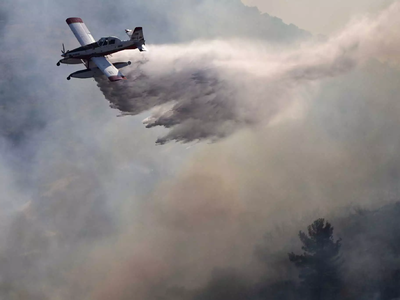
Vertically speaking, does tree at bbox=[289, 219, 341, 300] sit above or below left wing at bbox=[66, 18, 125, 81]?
below

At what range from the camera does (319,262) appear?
5825 cm

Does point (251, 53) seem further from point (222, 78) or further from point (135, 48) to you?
point (135, 48)

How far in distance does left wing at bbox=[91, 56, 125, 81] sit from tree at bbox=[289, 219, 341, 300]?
27.7 m

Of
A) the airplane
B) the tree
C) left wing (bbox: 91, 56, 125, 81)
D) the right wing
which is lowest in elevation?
the tree

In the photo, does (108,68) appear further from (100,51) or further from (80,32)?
(80,32)

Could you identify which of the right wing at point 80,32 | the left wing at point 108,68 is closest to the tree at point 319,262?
the left wing at point 108,68

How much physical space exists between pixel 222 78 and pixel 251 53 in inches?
251

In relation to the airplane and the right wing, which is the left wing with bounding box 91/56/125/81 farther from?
the right wing

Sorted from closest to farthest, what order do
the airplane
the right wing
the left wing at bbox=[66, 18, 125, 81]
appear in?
the left wing at bbox=[66, 18, 125, 81] → the airplane → the right wing

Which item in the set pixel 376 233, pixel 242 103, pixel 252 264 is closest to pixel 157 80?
pixel 242 103

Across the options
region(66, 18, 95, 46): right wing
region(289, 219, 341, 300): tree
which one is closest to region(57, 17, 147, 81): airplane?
region(66, 18, 95, 46): right wing

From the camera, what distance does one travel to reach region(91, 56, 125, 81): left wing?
4510 cm

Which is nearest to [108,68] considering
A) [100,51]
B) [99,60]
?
[99,60]

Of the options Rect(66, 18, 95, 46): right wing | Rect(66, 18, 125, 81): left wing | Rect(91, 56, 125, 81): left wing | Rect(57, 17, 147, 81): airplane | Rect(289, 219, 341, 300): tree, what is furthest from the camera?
Rect(289, 219, 341, 300): tree
